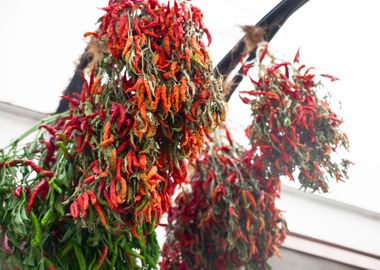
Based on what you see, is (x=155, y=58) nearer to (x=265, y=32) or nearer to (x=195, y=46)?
(x=195, y=46)

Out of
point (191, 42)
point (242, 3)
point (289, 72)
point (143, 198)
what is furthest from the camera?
point (242, 3)

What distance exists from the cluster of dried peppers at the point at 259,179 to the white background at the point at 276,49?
0.12 metres

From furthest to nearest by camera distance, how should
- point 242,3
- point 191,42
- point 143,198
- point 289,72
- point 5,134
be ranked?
point 242,3
point 289,72
point 5,134
point 191,42
point 143,198

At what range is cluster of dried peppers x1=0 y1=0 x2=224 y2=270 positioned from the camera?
2.77ft

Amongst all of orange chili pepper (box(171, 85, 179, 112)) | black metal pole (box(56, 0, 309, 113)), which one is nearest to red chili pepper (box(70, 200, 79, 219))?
orange chili pepper (box(171, 85, 179, 112))

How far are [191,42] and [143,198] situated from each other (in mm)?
289

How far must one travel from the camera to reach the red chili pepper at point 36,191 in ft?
2.99

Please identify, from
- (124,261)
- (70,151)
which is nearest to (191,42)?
(70,151)

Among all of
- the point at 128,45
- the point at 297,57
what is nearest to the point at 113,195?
the point at 128,45

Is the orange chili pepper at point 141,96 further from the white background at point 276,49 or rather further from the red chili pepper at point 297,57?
the red chili pepper at point 297,57

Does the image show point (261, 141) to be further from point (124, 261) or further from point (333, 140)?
point (124, 261)

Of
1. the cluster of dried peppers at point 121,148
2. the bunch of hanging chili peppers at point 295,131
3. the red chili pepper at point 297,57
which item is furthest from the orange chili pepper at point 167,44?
the red chili pepper at point 297,57

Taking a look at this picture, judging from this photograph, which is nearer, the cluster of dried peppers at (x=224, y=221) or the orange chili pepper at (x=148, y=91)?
the orange chili pepper at (x=148, y=91)

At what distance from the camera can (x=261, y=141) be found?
128cm
